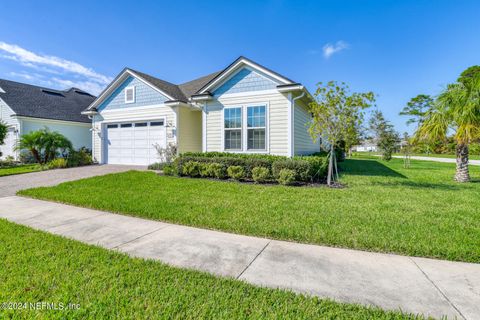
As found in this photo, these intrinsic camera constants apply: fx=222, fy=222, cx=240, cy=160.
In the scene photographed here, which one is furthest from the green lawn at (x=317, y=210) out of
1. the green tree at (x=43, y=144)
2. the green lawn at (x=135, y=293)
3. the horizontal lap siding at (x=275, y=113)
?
the green tree at (x=43, y=144)

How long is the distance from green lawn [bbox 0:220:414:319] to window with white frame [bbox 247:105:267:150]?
26.0 feet

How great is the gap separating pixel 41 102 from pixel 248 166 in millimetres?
19751

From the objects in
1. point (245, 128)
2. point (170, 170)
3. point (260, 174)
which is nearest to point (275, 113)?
point (245, 128)

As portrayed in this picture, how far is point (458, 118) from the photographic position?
8.47 meters

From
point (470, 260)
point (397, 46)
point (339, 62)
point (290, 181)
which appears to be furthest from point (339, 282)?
point (397, 46)

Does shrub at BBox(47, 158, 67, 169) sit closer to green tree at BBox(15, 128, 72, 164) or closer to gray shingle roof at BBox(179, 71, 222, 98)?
green tree at BBox(15, 128, 72, 164)

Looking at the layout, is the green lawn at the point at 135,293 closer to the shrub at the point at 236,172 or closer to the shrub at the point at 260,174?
the shrub at the point at 260,174

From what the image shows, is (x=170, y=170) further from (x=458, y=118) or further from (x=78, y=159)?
(x=458, y=118)

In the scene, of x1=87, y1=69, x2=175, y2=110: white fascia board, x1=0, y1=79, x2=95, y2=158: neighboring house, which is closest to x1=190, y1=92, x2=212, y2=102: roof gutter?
x1=87, y1=69, x2=175, y2=110: white fascia board

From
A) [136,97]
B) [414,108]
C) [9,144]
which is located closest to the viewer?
[136,97]

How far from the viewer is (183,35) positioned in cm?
1301

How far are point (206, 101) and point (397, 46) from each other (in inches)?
507

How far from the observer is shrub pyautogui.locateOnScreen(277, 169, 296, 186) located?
26.3 feet

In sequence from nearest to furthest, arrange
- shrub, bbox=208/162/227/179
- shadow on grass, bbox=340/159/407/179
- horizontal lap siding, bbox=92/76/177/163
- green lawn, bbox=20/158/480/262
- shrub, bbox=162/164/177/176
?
1. green lawn, bbox=20/158/480/262
2. shrub, bbox=208/162/227/179
3. shrub, bbox=162/164/177/176
4. shadow on grass, bbox=340/159/407/179
5. horizontal lap siding, bbox=92/76/177/163
